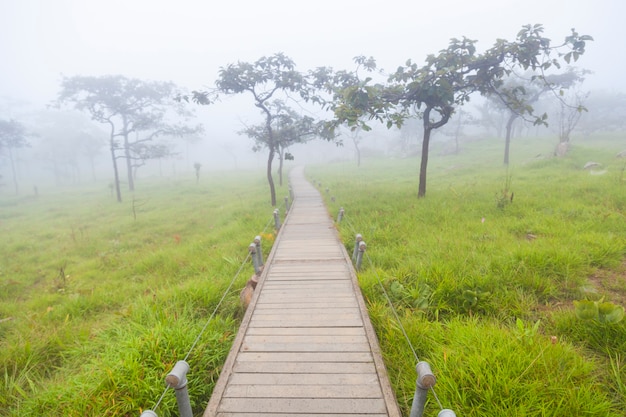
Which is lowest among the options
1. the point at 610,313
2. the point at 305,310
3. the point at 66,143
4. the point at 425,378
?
the point at 305,310

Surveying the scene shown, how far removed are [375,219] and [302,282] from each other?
4211 mm

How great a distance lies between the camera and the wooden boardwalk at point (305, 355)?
2826 millimetres

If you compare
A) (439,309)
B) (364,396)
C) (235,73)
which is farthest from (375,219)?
(235,73)

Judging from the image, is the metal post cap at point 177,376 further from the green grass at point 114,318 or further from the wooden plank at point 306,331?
the wooden plank at point 306,331

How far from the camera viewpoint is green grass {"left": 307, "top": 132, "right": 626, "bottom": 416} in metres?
2.70

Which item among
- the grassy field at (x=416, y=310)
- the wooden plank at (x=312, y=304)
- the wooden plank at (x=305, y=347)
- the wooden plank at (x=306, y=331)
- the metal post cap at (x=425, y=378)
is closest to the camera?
the metal post cap at (x=425, y=378)

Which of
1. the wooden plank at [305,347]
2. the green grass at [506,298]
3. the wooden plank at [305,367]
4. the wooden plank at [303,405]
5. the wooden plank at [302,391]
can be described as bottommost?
the wooden plank at [303,405]

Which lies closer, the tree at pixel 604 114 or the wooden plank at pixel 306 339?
the wooden plank at pixel 306 339

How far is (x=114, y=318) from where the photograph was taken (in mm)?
4746

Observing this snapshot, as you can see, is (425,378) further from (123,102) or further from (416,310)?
(123,102)

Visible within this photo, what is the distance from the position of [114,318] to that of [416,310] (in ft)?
16.1

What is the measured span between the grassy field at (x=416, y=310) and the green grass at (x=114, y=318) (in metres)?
0.02

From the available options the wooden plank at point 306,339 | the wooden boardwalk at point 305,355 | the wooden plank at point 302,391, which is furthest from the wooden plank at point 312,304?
the wooden plank at point 302,391

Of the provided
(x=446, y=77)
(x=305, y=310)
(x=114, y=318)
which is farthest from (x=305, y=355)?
(x=446, y=77)
